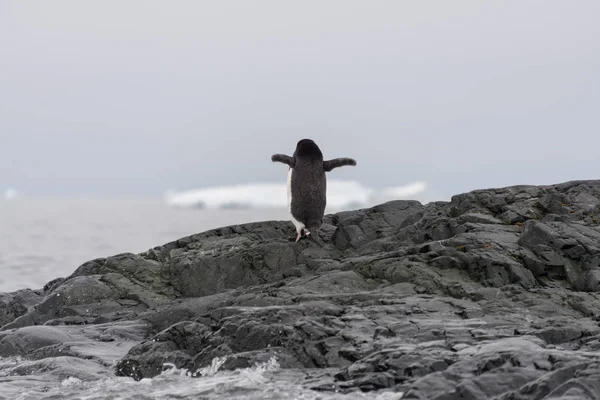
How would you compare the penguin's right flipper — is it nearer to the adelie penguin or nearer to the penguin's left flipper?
the adelie penguin

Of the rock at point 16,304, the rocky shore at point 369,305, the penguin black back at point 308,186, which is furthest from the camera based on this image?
the penguin black back at point 308,186

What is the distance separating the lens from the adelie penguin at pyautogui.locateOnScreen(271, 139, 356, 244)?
51.8 feet

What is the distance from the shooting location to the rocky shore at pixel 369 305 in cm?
758

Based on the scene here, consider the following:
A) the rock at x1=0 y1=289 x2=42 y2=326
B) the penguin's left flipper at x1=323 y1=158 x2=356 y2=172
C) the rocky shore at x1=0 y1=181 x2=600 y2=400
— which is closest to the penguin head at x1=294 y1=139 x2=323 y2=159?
the penguin's left flipper at x1=323 y1=158 x2=356 y2=172

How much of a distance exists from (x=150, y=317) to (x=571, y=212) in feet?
26.6

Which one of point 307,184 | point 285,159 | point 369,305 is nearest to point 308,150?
Answer: point 285,159

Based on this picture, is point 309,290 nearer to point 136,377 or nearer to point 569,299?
point 136,377

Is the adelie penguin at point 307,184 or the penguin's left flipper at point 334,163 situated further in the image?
the penguin's left flipper at point 334,163

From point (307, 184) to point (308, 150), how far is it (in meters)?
0.89

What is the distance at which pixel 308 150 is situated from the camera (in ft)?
54.6

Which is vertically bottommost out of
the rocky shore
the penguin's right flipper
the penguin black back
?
the rocky shore

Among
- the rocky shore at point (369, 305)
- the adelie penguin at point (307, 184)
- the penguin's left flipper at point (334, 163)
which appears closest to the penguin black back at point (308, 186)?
the adelie penguin at point (307, 184)

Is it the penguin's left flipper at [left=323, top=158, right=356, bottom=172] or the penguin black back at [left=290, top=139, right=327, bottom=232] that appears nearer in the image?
the penguin black back at [left=290, top=139, right=327, bottom=232]

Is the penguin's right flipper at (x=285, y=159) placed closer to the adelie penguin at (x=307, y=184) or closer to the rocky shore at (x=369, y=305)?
the adelie penguin at (x=307, y=184)
